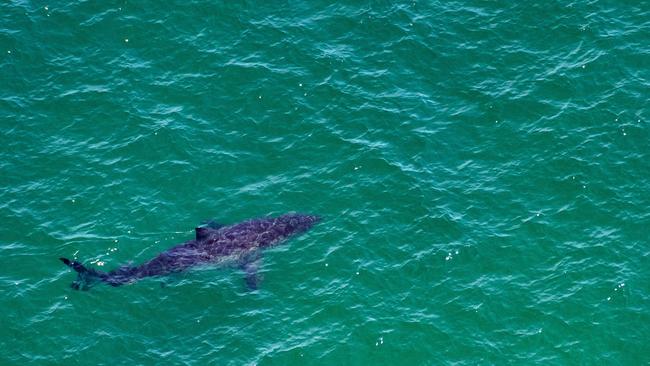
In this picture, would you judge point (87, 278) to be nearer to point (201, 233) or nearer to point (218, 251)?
point (201, 233)

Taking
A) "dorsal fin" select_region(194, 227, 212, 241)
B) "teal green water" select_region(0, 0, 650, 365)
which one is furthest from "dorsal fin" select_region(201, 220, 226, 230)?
"dorsal fin" select_region(194, 227, 212, 241)

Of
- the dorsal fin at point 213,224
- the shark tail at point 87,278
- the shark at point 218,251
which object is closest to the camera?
the shark tail at point 87,278

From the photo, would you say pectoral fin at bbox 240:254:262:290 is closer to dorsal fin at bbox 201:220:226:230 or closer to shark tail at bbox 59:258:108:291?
dorsal fin at bbox 201:220:226:230

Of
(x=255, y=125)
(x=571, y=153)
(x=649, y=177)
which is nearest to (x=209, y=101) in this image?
(x=255, y=125)

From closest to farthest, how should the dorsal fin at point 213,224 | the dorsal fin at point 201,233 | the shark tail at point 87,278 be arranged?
the shark tail at point 87,278 → the dorsal fin at point 201,233 → the dorsal fin at point 213,224

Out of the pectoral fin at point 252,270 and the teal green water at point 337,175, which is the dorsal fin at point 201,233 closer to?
the teal green water at point 337,175

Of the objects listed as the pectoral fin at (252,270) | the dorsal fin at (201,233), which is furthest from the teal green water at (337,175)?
the dorsal fin at (201,233)
